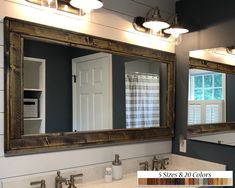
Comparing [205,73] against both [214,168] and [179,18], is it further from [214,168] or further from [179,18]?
[214,168]

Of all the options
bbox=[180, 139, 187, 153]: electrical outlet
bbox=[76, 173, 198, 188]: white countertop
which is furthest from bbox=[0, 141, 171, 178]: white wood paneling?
bbox=[180, 139, 187, 153]: electrical outlet

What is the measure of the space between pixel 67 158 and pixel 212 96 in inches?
47.8

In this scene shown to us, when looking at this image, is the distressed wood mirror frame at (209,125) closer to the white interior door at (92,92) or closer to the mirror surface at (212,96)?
the mirror surface at (212,96)

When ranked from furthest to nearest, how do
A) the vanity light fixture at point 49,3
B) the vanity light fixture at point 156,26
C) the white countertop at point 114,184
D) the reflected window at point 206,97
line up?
the reflected window at point 206,97, the vanity light fixture at point 156,26, the white countertop at point 114,184, the vanity light fixture at point 49,3

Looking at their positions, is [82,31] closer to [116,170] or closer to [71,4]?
[71,4]

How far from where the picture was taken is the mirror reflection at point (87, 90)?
61.2 inches

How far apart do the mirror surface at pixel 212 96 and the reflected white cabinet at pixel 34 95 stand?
122 centimetres

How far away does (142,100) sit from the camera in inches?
81.8

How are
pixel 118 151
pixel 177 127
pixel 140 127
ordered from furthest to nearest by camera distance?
pixel 177 127 → pixel 140 127 → pixel 118 151

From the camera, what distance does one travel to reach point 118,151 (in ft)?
6.31

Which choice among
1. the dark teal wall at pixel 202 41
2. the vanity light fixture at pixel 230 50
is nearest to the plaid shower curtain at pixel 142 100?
the dark teal wall at pixel 202 41

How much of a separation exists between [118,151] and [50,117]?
59 cm

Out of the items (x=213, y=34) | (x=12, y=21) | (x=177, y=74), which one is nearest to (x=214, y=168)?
(x=177, y=74)

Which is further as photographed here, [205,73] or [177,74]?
[177,74]
